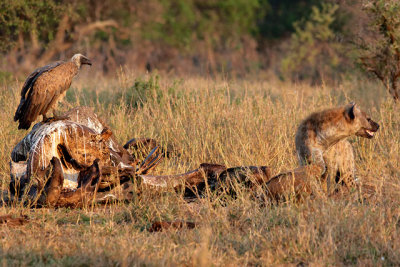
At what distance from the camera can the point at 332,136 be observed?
5.54m

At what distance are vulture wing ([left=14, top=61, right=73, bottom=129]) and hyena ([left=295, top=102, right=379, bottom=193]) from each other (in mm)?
2849

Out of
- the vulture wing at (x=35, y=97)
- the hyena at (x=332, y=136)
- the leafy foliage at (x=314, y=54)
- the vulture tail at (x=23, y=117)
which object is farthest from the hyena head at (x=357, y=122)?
the leafy foliage at (x=314, y=54)

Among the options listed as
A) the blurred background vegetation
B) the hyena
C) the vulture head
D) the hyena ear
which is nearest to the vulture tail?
the vulture head

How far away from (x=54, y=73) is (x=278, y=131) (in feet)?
9.37

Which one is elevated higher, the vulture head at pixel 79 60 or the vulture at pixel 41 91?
the vulture head at pixel 79 60

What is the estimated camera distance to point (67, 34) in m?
20.0

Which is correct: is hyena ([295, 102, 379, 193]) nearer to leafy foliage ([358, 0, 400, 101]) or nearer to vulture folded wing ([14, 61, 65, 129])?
vulture folded wing ([14, 61, 65, 129])

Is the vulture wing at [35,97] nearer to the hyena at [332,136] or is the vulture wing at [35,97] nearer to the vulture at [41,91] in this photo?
the vulture at [41,91]

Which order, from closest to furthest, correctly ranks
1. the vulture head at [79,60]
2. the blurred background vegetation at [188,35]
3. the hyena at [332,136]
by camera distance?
the hyena at [332,136]
the vulture head at [79,60]
the blurred background vegetation at [188,35]

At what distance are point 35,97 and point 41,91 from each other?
9cm

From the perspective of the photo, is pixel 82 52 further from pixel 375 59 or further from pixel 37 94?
pixel 375 59

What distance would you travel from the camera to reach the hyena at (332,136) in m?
5.54

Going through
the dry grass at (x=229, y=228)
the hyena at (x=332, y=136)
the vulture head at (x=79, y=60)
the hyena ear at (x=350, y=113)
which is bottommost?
the dry grass at (x=229, y=228)

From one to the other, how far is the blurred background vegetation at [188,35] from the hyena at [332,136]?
9.48 m
